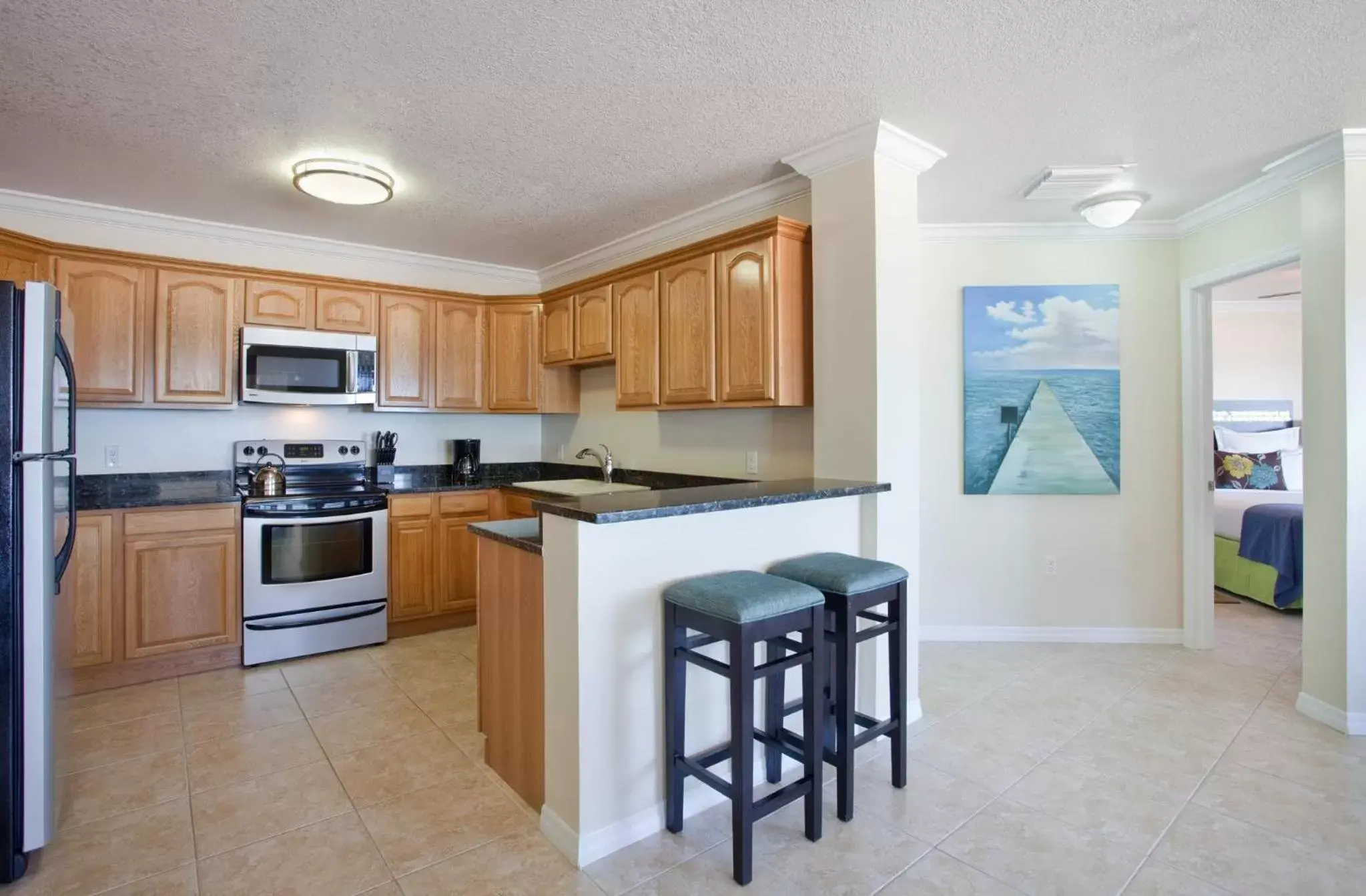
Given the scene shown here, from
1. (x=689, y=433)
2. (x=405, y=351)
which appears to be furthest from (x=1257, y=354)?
(x=405, y=351)

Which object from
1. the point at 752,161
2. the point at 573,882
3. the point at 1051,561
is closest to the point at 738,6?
the point at 752,161

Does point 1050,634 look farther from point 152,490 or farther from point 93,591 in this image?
point 152,490

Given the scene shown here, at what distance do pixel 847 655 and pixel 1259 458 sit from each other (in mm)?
5979

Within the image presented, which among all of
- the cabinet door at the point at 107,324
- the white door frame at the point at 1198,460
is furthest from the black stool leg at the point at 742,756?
the cabinet door at the point at 107,324

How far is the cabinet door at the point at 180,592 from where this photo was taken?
3.33 metres

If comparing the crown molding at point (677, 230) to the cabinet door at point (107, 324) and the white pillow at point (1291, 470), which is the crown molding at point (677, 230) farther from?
the white pillow at point (1291, 470)

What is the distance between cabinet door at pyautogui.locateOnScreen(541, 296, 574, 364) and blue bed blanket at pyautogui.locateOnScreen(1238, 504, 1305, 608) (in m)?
4.63

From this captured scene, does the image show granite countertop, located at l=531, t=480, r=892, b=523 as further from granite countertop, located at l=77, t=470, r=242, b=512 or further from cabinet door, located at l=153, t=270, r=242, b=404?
cabinet door, located at l=153, t=270, r=242, b=404

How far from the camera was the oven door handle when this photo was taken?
3.57 meters

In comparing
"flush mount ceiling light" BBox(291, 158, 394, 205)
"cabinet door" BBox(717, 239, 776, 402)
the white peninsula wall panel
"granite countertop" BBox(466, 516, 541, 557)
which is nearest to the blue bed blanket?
"cabinet door" BBox(717, 239, 776, 402)

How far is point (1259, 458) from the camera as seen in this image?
5996mm

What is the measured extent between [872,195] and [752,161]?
2.01ft

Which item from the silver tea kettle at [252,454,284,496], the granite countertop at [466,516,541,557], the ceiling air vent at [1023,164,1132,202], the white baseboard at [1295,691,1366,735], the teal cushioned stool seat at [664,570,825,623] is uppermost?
the ceiling air vent at [1023,164,1132,202]

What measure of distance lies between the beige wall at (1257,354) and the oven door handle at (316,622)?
7587 millimetres
